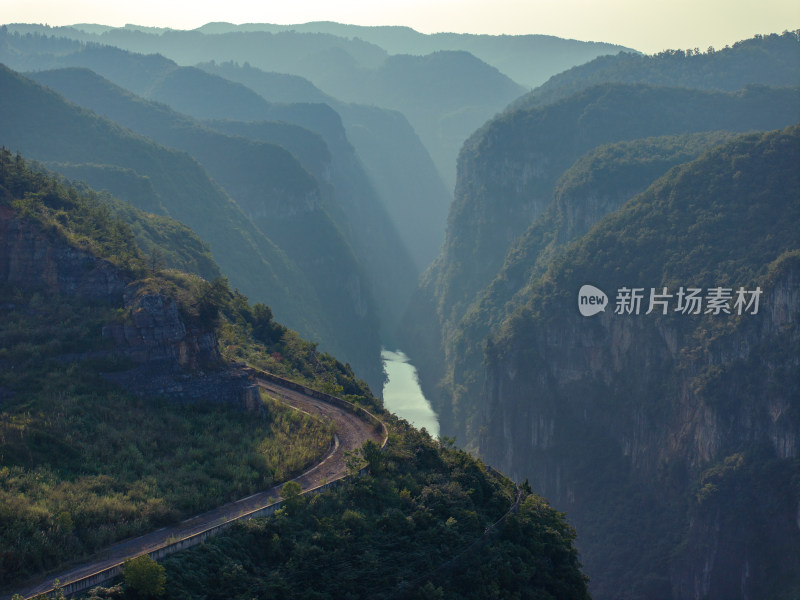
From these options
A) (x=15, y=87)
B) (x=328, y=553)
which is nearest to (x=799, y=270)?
(x=328, y=553)

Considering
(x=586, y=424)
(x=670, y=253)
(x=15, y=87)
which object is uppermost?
(x=15, y=87)

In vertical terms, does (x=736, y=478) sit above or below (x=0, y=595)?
below

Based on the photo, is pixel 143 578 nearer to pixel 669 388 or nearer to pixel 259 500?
pixel 259 500

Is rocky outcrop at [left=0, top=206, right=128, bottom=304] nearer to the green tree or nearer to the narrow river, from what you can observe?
the green tree

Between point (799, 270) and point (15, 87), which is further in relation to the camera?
point (15, 87)

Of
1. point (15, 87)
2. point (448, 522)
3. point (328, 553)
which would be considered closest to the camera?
point (328, 553)

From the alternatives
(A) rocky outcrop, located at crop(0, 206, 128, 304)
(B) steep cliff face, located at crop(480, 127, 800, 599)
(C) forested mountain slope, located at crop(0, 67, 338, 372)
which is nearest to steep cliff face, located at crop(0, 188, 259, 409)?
(A) rocky outcrop, located at crop(0, 206, 128, 304)

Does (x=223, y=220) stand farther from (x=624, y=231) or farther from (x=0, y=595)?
(x=0, y=595)
